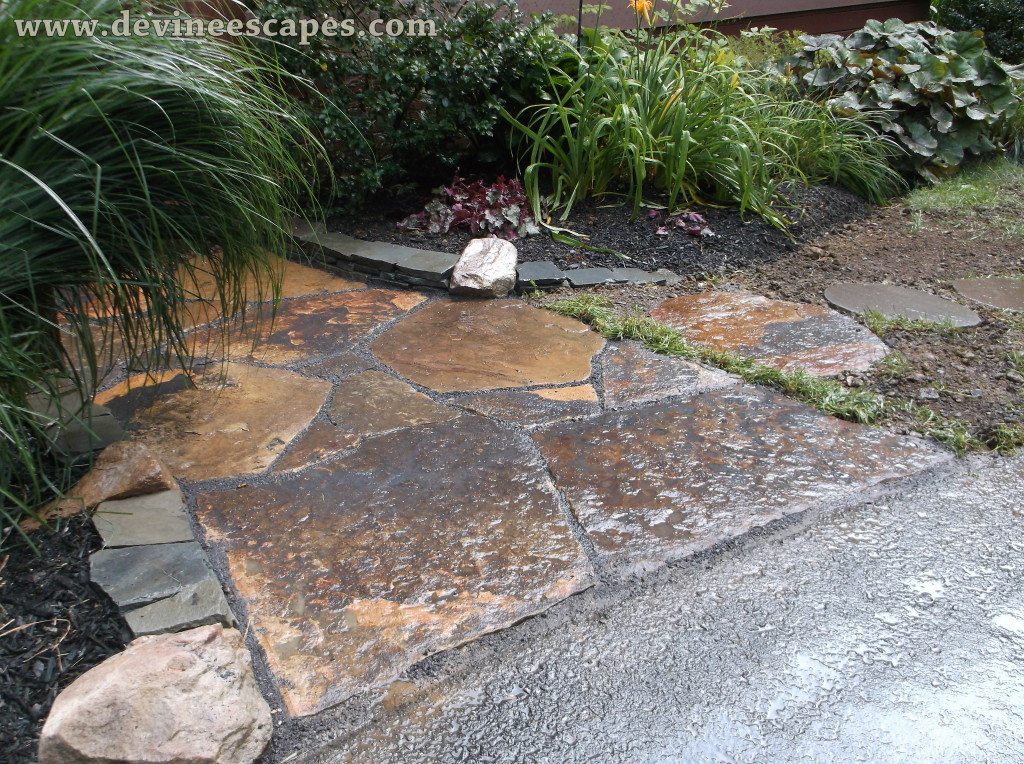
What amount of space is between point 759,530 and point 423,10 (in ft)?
10.5

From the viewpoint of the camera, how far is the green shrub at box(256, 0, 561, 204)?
3.85 metres

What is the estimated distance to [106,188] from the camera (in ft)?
5.74

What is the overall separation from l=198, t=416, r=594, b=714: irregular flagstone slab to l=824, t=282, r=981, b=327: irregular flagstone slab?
6.20ft

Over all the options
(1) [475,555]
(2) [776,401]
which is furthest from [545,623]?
(2) [776,401]

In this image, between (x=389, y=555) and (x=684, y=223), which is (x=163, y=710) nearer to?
(x=389, y=555)

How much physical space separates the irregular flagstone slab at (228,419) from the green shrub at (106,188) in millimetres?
301

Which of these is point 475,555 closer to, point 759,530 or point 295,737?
point 295,737

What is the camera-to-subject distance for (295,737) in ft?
4.76

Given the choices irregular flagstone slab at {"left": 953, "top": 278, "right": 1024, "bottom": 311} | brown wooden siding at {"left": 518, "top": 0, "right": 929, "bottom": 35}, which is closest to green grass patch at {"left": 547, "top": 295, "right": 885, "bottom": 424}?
irregular flagstone slab at {"left": 953, "top": 278, "right": 1024, "bottom": 311}

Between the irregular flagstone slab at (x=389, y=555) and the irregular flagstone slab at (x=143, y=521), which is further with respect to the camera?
the irregular flagstone slab at (x=143, y=521)

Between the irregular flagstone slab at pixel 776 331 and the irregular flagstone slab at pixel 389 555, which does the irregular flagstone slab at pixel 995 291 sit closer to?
the irregular flagstone slab at pixel 776 331

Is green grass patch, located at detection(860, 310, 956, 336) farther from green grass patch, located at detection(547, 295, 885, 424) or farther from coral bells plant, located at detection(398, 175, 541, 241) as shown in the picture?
coral bells plant, located at detection(398, 175, 541, 241)

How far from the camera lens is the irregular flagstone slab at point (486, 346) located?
276 cm

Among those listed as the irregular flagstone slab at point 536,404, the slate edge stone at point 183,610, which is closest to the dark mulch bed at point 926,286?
the irregular flagstone slab at point 536,404
